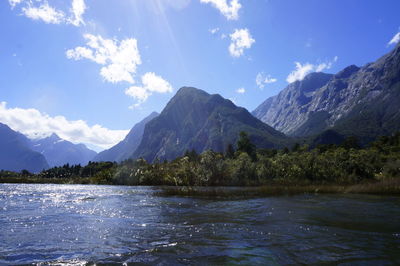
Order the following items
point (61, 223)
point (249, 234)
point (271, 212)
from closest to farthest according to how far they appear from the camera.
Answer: point (249, 234), point (61, 223), point (271, 212)

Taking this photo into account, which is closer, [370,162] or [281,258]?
[281,258]

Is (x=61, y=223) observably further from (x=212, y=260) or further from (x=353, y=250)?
(x=353, y=250)

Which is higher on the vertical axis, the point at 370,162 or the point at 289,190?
the point at 370,162

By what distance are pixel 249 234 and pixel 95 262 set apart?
8.02m

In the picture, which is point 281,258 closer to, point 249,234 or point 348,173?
point 249,234

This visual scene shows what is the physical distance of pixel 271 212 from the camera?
2359 centimetres

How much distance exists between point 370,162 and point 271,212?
76389 mm

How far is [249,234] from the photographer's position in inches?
603

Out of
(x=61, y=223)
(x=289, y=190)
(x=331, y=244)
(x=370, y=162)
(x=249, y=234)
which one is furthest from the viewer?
(x=370, y=162)

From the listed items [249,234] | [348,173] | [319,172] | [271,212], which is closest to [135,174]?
[319,172]

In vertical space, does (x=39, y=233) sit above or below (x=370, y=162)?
below

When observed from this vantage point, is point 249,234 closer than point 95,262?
No

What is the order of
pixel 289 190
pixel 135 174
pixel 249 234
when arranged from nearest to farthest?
pixel 249 234 → pixel 289 190 → pixel 135 174

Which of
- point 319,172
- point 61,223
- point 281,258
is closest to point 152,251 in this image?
point 281,258
